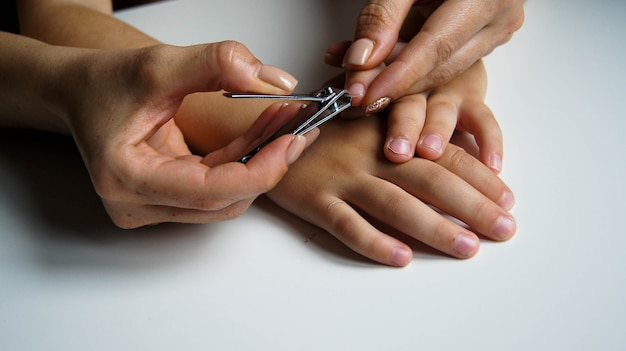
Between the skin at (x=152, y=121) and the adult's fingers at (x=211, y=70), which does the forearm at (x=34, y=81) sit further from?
the adult's fingers at (x=211, y=70)

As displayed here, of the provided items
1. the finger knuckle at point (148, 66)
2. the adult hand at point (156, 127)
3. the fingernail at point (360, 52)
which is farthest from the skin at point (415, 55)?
the finger knuckle at point (148, 66)

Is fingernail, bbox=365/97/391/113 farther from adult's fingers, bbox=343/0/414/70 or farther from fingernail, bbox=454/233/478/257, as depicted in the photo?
fingernail, bbox=454/233/478/257

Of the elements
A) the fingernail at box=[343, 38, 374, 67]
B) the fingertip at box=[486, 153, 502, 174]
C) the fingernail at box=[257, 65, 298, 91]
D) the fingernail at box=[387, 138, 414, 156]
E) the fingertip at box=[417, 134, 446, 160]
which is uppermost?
the fingernail at box=[343, 38, 374, 67]

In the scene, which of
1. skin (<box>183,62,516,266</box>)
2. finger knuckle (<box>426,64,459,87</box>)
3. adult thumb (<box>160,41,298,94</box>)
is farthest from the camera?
finger knuckle (<box>426,64,459,87</box>)

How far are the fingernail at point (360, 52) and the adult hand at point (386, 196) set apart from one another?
96 mm

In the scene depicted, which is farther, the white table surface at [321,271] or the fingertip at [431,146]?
the fingertip at [431,146]

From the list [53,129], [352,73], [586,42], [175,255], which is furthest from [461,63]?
[53,129]

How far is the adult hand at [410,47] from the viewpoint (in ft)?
2.22

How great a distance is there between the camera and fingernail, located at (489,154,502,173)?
69 cm

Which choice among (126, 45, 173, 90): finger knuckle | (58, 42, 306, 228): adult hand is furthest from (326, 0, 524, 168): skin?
(126, 45, 173, 90): finger knuckle

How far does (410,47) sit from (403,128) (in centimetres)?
9

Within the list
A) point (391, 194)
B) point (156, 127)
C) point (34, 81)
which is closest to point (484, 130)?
point (391, 194)

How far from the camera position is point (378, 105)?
696 mm

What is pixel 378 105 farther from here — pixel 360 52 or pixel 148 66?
pixel 148 66
